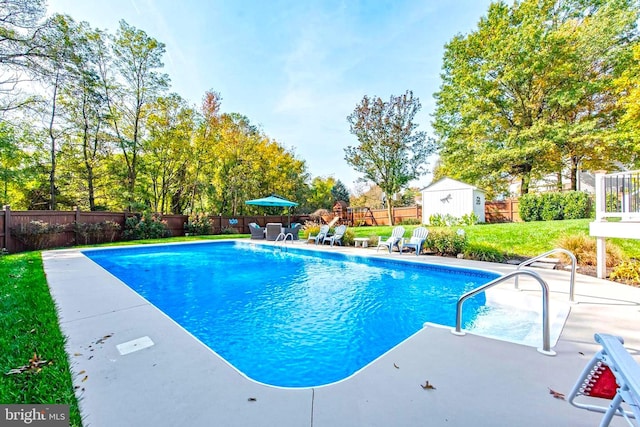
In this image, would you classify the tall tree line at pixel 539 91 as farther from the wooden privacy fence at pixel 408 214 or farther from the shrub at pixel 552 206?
the shrub at pixel 552 206

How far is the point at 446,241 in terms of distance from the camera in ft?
27.7

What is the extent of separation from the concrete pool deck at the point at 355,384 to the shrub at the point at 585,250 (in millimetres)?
3765

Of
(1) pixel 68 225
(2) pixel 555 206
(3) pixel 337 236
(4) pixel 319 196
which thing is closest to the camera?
(3) pixel 337 236

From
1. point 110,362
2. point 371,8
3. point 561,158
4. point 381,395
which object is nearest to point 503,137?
point 561,158

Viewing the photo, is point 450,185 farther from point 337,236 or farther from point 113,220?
point 113,220

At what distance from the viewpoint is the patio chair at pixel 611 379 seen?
1.06m

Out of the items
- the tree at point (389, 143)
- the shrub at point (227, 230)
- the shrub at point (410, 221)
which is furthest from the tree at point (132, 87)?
the shrub at point (410, 221)

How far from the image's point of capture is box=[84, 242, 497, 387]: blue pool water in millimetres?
3072

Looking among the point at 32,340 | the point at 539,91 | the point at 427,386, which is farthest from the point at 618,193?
the point at 539,91

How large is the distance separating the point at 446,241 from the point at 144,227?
14.6 m

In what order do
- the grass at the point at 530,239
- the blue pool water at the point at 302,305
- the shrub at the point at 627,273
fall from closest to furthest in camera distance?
the blue pool water at the point at 302,305
the shrub at the point at 627,273
the grass at the point at 530,239

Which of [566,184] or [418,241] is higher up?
[566,184]

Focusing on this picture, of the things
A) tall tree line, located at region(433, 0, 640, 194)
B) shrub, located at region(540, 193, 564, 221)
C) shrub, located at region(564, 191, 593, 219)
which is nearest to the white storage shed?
tall tree line, located at region(433, 0, 640, 194)

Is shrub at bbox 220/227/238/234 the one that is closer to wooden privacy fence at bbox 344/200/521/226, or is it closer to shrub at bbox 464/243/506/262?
wooden privacy fence at bbox 344/200/521/226
